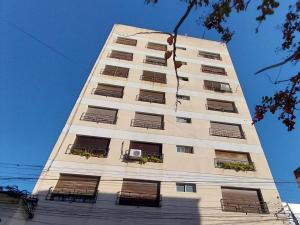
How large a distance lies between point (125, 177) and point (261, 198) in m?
6.09

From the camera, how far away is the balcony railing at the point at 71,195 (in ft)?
37.8

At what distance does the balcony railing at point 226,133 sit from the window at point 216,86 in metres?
3.81

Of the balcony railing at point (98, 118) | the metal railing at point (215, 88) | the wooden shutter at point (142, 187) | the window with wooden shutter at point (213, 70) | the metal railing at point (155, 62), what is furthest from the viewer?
the window with wooden shutter at point (213, 70)

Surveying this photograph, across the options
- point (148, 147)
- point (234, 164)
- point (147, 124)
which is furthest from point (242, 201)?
point (147, 124)

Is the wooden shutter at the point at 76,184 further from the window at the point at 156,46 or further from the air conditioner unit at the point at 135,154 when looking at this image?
the window at the point at 156,46

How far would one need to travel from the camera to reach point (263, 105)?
13.8ft

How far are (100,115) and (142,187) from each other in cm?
490

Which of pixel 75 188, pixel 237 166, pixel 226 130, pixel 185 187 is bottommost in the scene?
pixel 75 188

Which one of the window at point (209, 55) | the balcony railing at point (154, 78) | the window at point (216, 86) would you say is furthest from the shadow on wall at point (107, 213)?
the window at point (209, 55)

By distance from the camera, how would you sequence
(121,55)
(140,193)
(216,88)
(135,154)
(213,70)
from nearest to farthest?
(140,193)
(135,154)
(216,88)
(121,55)
(213,70)

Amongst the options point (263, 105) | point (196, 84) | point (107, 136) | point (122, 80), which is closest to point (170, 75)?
point (196, 84)

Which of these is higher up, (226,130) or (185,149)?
(226,130)

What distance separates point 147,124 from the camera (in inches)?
611

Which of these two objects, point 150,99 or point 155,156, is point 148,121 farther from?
point 155,156
